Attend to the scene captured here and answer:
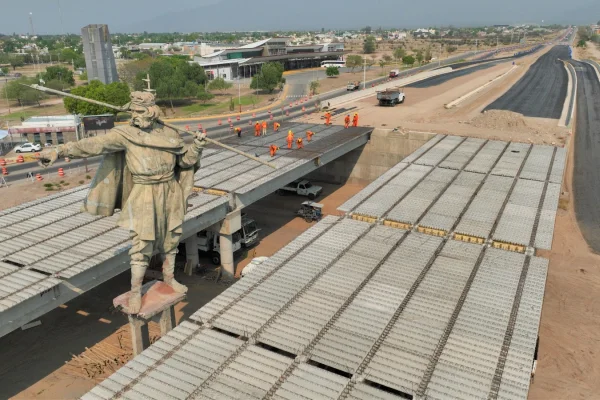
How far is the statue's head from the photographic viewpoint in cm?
1316

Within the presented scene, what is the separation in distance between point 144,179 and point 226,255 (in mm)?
18636

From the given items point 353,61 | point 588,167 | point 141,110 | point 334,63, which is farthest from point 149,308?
point 334,63

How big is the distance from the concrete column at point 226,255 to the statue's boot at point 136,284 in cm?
1614

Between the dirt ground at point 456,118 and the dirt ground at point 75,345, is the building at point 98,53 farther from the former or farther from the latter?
the dirt ground at point 75,345

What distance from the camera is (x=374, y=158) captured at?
54719mm

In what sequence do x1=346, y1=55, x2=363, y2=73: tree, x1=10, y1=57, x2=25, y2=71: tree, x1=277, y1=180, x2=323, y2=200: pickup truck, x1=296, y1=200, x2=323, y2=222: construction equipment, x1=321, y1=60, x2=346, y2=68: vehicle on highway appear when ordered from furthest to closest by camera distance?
x1=10, y1=57, x2=25, y2=71: tree < x1=321, y1=60, x2=346, y2=68: vehicle on highway < x1=346, y1=55, x2=363, y2=73: tree < x1=277, y1=180, x2=323, y2=200: pickup truck < x1=296, y1=200, x2=323, y2=222: construction equipment

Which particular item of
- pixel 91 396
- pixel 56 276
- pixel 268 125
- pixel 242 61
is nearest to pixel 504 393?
pixel 91 396

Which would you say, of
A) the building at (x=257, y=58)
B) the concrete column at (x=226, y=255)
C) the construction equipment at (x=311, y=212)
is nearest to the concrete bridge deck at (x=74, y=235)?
the concrete column at (x=226, y=255)

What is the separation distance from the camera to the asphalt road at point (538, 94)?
75.8 metres

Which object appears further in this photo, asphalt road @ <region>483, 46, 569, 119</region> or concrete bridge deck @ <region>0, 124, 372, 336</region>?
asphalt road @ <region>483, 46, 569, 119</region>

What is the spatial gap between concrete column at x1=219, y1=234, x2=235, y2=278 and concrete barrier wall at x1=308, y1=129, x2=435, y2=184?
2686 centimetres

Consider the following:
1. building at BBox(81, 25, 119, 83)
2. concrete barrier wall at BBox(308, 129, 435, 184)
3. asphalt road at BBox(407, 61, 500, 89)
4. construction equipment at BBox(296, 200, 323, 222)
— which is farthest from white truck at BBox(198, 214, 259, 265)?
asphalt road at BBox(407, 61, 500, 89)

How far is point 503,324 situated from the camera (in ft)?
54.7

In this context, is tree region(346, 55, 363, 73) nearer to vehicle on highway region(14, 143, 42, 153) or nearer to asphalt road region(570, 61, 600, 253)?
asphalt road region(570, 61, 600, 253)
